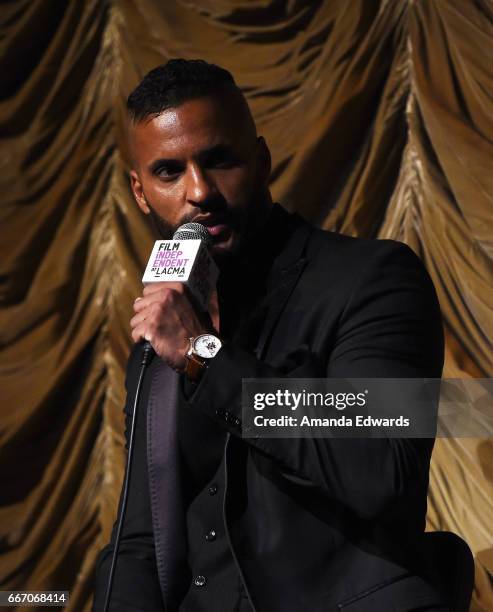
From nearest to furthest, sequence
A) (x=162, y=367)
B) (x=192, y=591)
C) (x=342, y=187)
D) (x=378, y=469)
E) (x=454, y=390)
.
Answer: (x=378, y=469), (x=192, y=591), (x=162, y=367), (x=454, y=390), (x=342, y=187)

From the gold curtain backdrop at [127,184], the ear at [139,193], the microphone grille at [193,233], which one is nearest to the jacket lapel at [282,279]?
the microphone grille at [193,233]

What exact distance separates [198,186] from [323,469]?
44 cm

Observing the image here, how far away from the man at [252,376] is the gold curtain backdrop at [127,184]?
4.45 ft

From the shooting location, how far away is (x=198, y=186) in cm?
128

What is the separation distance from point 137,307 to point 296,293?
267 mm

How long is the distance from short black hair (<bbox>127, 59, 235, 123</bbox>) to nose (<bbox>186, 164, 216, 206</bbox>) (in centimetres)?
11

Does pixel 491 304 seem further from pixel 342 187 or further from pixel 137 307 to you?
pixel 137 307

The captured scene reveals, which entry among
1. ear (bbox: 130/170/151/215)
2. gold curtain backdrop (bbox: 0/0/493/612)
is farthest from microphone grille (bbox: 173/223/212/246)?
gold curtain backdrop (bbox: 0/0/493/612)

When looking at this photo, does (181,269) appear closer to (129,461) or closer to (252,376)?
(252,376)

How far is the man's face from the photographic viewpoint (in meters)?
1.28

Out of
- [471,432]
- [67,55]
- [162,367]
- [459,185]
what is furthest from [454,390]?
[67,55]

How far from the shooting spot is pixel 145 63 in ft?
9.61

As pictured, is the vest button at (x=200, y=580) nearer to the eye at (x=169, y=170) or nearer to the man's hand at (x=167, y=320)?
the man's hand at (x=167, y=320)

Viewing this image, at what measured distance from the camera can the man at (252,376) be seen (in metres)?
1.06
